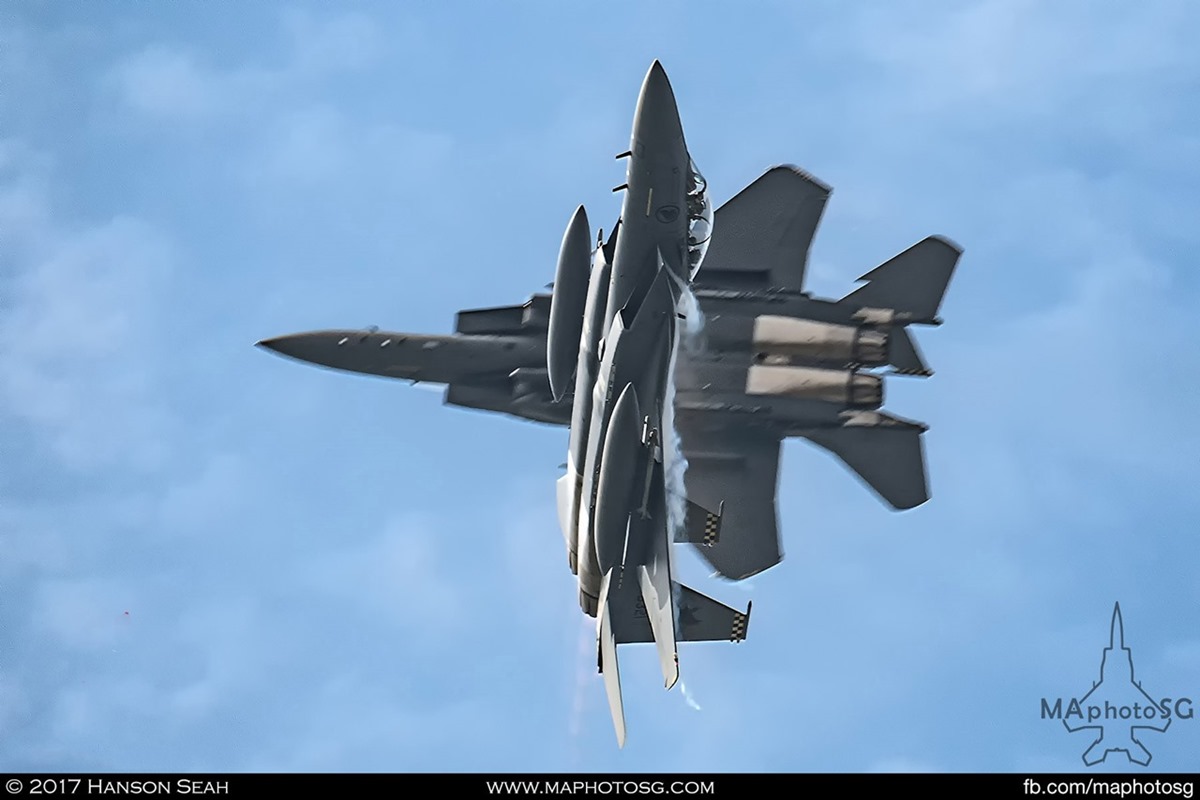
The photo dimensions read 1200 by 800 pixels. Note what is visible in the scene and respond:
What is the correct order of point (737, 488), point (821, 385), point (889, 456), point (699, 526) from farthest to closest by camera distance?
point (737, 488), point (889, 456), point (699, 526), point (821, 385)

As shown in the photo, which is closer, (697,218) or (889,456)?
(697,218)

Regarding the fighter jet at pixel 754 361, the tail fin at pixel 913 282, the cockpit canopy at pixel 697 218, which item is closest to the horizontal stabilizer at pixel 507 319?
the fighter jet at pixel 754 361

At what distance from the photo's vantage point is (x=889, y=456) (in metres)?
25.9

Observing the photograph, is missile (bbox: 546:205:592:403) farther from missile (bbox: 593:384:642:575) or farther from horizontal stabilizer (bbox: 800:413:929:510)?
horizontal stabilizer (bbox: 800:413:929:510)

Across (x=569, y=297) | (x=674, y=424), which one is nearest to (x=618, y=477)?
(x=674, y=424)

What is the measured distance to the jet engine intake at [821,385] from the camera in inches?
988

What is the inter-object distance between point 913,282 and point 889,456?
2.84m

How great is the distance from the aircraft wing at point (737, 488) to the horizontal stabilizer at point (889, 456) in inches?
38.7

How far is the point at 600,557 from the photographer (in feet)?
80.9

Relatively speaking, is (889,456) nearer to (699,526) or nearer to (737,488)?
(737,488)

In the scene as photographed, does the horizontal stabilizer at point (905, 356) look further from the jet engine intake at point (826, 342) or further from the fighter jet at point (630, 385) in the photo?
the fighter jet at point (630, 385)

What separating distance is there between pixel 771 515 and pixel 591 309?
4.80m

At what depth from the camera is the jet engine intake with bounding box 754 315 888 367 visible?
25203mm
